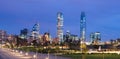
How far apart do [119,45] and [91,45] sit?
1089 centimetres

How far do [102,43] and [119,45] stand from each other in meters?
9.75

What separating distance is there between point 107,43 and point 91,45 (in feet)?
38.6

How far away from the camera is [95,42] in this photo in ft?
645

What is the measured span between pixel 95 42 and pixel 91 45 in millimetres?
8696

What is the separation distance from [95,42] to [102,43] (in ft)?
9.37

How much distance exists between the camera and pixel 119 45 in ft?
620

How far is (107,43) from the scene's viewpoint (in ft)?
648

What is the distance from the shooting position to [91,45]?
188250 millimetres

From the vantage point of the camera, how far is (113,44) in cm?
19262

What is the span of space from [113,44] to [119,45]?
13.5ft

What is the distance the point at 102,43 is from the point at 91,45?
32.4 ft

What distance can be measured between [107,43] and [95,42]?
5.04m
